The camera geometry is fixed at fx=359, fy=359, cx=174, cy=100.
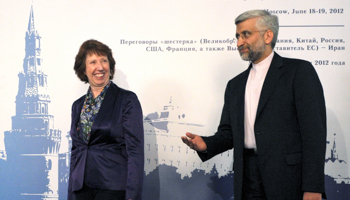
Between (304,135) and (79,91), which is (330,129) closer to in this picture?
(304,135)

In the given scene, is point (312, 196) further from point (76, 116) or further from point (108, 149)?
point (76, 116)

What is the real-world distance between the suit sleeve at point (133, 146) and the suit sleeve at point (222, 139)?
1.25 ft

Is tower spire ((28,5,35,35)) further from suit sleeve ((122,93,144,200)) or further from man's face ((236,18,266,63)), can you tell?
man's face ((236,18,266,63))

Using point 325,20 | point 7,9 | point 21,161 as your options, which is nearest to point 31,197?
point 21,161

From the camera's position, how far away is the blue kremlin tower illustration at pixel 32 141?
3289mm

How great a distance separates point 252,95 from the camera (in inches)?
85.4

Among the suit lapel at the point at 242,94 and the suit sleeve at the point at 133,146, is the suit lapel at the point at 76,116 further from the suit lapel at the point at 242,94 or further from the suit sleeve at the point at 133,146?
the suit lapel at the point at 242,94

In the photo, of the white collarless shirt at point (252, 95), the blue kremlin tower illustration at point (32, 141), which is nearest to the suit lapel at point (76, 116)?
the blue kremlin tower illustration at point (32, 141)

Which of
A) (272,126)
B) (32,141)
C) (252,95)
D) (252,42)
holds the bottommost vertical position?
(32,141)

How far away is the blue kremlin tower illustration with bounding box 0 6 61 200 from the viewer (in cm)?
329

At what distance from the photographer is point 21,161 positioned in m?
3.30

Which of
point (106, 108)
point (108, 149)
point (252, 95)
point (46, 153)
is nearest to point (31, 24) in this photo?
point (46, 153)

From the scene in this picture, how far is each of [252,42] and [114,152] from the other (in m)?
1.10

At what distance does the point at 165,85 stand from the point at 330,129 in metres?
1.46
